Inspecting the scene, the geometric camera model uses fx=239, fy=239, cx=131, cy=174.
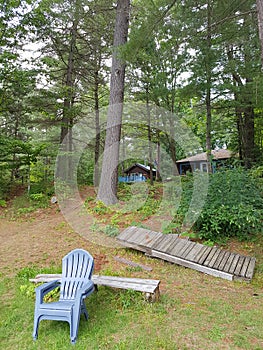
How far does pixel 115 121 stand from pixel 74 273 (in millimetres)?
5216

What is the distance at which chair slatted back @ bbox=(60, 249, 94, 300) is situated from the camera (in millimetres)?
2793

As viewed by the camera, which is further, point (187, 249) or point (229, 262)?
point (187, 249)

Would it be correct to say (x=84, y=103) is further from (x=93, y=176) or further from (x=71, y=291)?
(x=71, y=291)

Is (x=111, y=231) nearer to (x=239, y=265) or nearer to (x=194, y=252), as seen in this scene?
(x=194, y=252)

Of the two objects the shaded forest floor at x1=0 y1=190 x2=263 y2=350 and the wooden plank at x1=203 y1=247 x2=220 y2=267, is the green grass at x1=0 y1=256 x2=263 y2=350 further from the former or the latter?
the wooden plank at x1=203 y1=247 x2=220 y2=267

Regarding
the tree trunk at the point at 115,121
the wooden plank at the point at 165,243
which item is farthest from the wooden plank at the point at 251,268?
the tree trunk at the point at 115,121

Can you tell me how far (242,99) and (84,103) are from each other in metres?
7.32

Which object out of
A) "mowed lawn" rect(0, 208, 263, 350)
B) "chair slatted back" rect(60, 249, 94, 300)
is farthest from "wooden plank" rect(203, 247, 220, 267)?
"chair slatted back" rect(60, 249, 94, 300)

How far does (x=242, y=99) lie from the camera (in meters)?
7.72

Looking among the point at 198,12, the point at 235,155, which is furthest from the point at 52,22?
the point at 235,155

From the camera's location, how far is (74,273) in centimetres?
291

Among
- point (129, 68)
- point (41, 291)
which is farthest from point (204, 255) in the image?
point (129, 68)

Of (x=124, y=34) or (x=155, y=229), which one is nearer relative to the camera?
(x=155, y=229)

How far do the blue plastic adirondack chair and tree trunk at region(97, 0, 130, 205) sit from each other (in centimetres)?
406
